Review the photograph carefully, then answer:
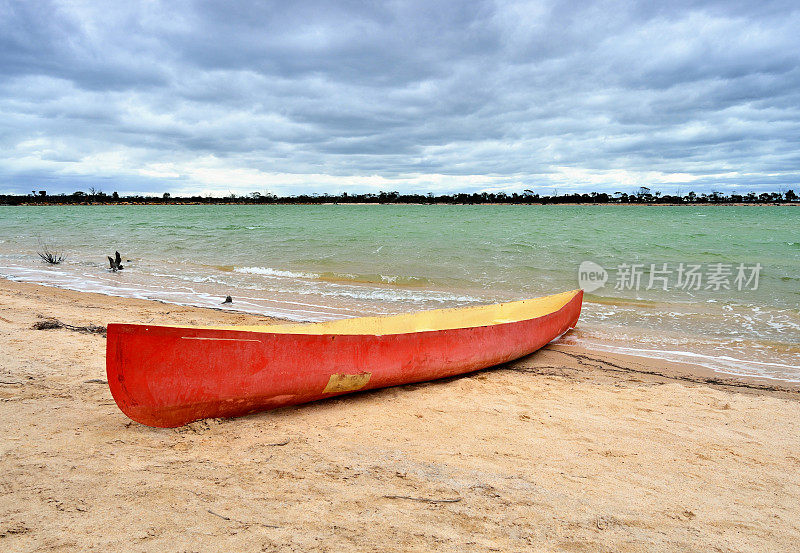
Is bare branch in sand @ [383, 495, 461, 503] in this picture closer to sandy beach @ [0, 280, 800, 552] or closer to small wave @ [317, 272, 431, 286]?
sandy beach @ [0, 280, 800, 552]

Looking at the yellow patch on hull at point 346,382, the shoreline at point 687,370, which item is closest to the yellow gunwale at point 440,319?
the yellow patch on hull at point 346,382

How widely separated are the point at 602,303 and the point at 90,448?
335 inches

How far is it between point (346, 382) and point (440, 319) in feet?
6.65

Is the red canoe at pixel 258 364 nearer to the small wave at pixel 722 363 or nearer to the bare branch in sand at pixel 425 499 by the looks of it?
the bare branch in sand at pixel 425 499

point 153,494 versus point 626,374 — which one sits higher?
point 153,494

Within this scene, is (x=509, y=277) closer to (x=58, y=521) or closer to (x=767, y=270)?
(x=767, y=270)

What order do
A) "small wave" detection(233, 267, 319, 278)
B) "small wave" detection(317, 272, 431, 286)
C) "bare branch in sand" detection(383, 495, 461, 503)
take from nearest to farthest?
"bare branch in sand" detection(383, 495, 461, 503)
"small wave" detection(317, 272, 431, 286)
"small wave" detection(233, 267, 319, 278)

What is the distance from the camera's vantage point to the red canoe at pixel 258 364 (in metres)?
2.83

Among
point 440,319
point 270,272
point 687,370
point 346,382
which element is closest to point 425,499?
point 346,382

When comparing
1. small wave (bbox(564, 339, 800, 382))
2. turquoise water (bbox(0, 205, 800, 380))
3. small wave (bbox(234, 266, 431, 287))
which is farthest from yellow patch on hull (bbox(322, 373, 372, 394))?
small wave (bbox(234, 266, 431, 287))

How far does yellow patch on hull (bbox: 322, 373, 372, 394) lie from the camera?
3581 millimetres

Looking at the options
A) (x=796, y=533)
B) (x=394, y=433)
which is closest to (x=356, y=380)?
(x=394, y=433)

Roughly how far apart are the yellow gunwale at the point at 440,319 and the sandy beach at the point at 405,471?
0.80m

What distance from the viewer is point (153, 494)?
7.25 ft
